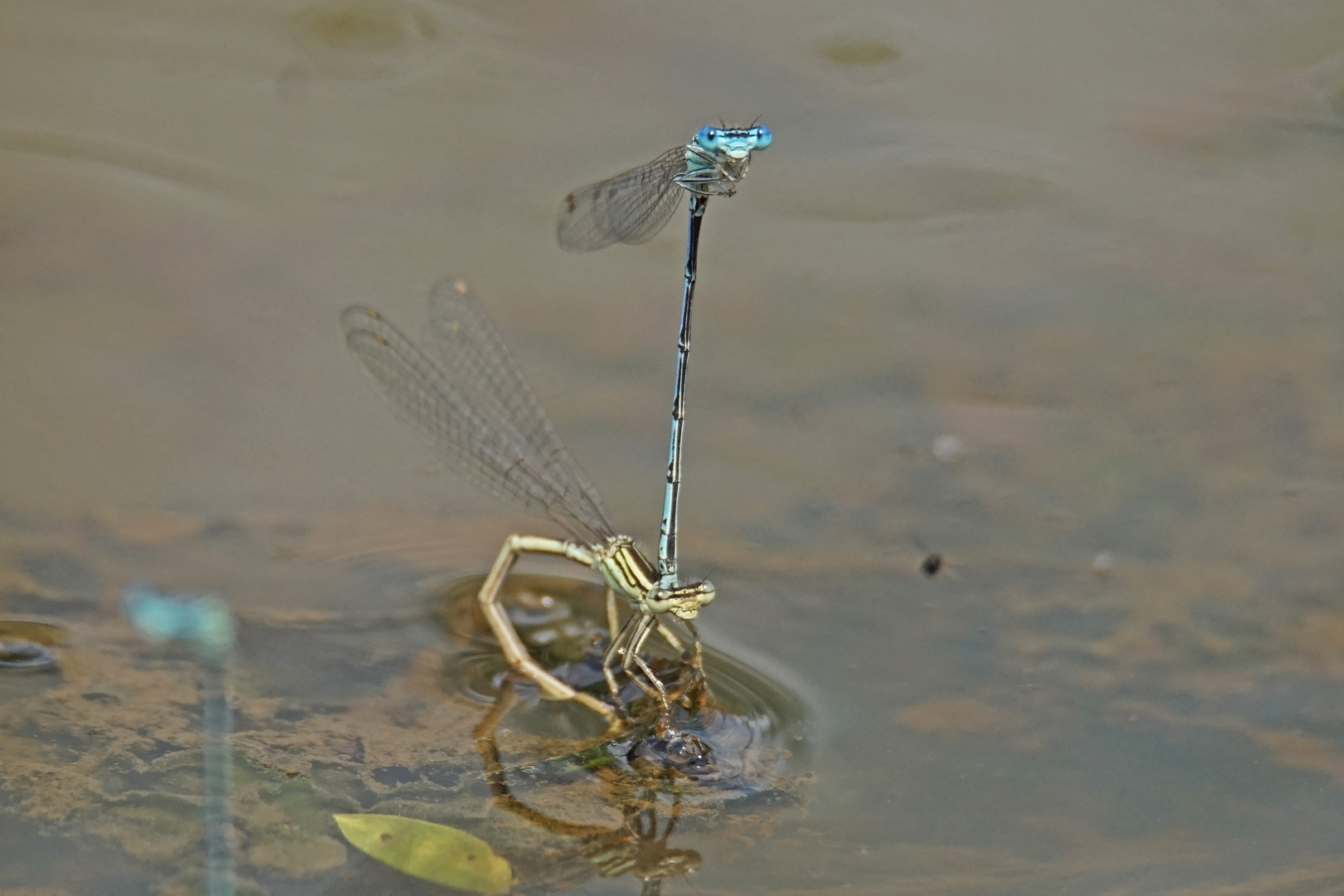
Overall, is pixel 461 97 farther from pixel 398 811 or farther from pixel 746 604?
pixel 398 811

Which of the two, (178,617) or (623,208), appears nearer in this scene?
(178,617)

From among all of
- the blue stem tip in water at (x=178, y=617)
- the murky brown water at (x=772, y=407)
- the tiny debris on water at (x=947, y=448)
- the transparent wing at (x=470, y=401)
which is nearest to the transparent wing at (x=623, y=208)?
the transparent wing at (x=470, y=401)

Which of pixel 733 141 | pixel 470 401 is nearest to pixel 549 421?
A: pixel 470 401

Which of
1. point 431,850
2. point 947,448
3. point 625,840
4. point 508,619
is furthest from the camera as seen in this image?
point 947,448

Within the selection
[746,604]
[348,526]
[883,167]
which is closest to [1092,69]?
[883,167]

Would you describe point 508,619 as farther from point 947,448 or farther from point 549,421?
point 947,448

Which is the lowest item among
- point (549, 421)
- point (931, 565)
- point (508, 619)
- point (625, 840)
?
point (625, 840)

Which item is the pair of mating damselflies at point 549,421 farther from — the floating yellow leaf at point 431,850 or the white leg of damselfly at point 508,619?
the floating yellow leaf at point 431,850
